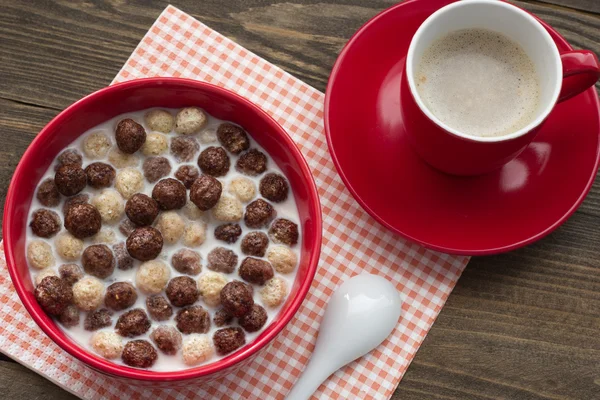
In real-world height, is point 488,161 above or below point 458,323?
above

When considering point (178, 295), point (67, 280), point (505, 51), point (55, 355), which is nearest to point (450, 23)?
point (505, 51)

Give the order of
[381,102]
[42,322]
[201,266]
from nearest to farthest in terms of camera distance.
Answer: [42,322] → [201,266] → [381,102]

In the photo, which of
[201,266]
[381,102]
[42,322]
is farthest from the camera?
[381,102]

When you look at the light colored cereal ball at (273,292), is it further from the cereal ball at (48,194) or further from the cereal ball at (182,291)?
the cereal ball at (48,194)

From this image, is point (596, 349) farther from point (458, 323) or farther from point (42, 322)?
point (42, 322)

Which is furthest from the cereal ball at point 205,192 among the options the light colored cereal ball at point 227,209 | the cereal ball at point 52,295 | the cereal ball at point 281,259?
the cereal ball at point 52,295

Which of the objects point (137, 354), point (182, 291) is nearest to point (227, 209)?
point (182, 291)

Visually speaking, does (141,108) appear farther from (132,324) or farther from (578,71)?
(578,71)

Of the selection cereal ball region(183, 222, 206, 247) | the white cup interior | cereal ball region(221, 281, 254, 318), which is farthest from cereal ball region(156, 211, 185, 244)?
the white cup interior

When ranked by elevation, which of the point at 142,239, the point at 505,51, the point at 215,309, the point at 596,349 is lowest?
the point at 596,349
